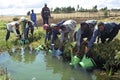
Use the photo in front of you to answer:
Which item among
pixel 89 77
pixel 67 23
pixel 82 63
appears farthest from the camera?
pixel 67 23

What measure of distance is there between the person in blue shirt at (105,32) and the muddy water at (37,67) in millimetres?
1221

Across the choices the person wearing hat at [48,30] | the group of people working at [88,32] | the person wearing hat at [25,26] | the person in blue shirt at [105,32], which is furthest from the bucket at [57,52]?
the person wearing hat at [25,26]

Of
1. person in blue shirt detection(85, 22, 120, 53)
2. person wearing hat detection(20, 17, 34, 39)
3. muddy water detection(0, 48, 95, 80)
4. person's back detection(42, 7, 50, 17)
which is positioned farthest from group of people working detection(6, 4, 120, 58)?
person's back detection(42, 7, 50, 17)

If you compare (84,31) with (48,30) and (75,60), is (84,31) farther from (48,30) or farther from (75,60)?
(48,30)

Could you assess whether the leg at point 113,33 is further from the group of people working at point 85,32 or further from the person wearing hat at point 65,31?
the person wearing hat at point 65,31

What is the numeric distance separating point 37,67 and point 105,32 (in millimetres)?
3268

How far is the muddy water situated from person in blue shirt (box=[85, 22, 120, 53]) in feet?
4.00

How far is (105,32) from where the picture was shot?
14.0 m

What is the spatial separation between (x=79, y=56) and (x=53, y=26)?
2.70m

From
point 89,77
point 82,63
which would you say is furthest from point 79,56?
point 89,77

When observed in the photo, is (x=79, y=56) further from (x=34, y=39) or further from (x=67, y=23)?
A: (x=34, y=39)

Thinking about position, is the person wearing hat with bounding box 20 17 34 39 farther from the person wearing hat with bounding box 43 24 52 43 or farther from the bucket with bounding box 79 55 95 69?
the bucket with bounding box 79 55 95 69

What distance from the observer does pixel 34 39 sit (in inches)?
778

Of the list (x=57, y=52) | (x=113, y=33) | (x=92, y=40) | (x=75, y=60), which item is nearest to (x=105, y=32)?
(x=113, y=33)
